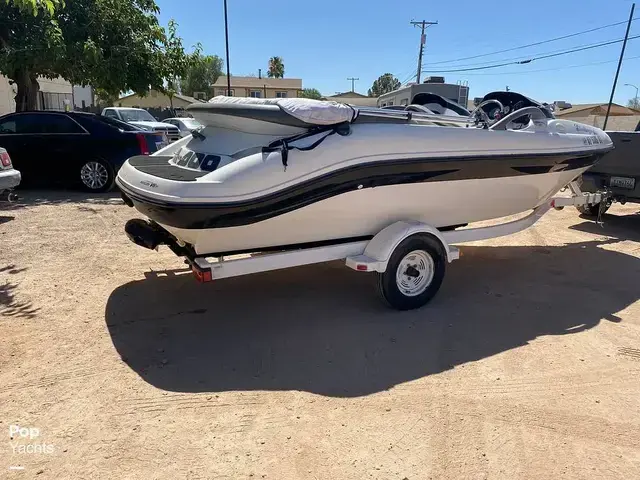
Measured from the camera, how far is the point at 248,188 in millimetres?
3910

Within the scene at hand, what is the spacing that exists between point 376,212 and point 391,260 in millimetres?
458

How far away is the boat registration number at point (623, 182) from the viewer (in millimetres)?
7609

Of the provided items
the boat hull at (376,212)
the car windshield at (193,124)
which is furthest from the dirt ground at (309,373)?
the car windshield at (193,124)

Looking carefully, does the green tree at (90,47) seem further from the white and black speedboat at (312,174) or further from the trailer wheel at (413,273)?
the trailer wheel at (413,273)

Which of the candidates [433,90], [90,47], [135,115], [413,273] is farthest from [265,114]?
[135,115]

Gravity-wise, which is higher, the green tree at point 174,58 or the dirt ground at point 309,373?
the green tree at point 174,58

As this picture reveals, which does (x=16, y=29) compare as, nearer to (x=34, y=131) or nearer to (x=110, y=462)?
(x=34, y=131)

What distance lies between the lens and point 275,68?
84.6 metres

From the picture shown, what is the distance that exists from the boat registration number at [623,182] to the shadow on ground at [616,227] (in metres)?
0.77

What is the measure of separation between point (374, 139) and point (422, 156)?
537mm

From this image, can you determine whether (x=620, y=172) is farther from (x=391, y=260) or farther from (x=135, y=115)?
(x=135, y=115)

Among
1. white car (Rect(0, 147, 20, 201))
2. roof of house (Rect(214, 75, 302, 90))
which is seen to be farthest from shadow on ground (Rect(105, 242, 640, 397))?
roof of house (Rect(214, 75, 302, 90))

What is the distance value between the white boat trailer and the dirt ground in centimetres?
22

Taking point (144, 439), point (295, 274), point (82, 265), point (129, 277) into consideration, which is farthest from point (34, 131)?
point (144, 439)
